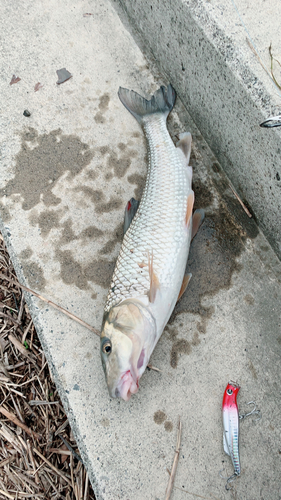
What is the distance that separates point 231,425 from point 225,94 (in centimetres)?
Answer: 220

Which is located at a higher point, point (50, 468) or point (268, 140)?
point (268, 140)

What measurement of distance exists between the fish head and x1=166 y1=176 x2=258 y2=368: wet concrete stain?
14.2 inches

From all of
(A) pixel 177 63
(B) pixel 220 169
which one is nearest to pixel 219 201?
(B) pixel 220 169

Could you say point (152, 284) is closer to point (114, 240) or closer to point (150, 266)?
point (150, 266)

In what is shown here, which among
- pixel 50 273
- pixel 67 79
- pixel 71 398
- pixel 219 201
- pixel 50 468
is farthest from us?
pixel 67 79

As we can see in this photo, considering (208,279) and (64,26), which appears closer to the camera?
(208,279)

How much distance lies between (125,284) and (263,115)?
1350mm

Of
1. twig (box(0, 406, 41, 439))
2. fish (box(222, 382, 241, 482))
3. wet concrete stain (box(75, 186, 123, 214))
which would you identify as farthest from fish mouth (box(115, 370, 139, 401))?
wet concrete stain (box(75, 186, 123, 214))

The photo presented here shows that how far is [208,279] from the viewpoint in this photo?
2.61 metres

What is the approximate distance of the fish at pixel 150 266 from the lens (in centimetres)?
210

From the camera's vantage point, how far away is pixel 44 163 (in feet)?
9.82

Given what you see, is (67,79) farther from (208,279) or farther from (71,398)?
(71,398)

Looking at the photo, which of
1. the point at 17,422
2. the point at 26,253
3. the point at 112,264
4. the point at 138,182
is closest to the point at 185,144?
the point at 138,182

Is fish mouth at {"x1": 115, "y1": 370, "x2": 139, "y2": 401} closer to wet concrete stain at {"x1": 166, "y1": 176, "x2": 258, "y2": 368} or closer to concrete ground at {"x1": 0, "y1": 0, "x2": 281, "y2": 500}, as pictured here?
concrete ground at {"x1": 0, "y1": 0, "x2": 281, "y2": 500}
